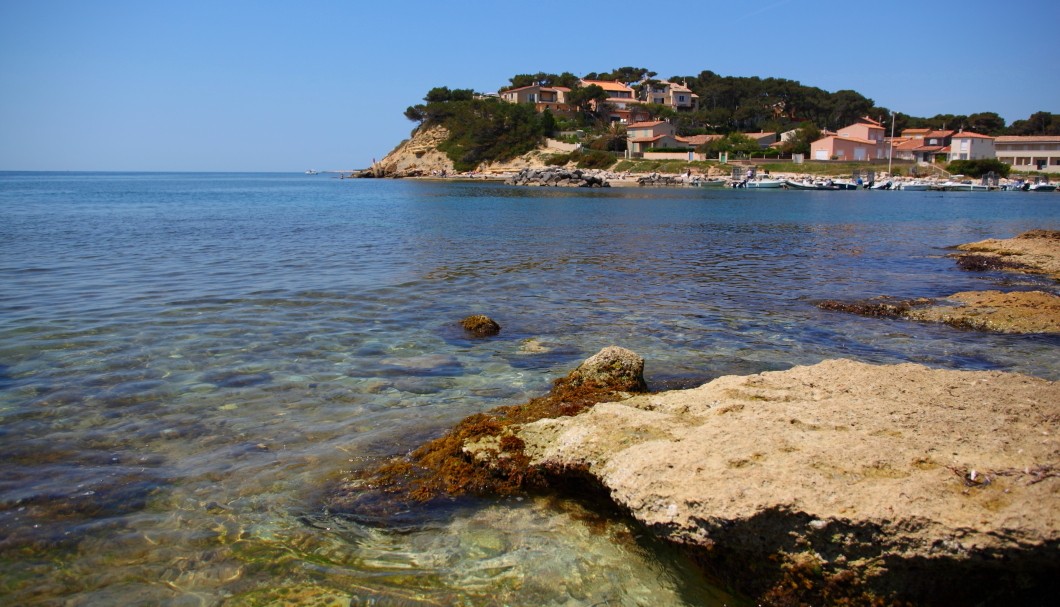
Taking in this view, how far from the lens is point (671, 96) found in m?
144

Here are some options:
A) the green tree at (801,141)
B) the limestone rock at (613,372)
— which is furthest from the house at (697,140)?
the limestone rock at (613,372)

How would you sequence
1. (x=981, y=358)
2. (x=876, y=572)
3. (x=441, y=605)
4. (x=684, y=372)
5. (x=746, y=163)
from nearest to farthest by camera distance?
(x=876, y=572)
(x=441, y=605)
(x=684, y=372)
(x=981, y=358)
(x=746, y=163)

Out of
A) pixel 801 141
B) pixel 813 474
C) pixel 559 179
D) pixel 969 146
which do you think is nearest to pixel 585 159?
pixel 559 179

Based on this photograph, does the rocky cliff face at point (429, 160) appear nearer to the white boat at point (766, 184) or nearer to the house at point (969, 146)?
the white boat at point (766, 184)

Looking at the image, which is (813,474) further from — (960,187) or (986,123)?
(986,123)

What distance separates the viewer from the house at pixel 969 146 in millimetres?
102375

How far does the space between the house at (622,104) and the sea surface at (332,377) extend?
387ft

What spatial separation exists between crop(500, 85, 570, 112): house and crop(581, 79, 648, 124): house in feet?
26.1

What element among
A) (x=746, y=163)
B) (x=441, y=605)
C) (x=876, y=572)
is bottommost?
(x=441, y=605)

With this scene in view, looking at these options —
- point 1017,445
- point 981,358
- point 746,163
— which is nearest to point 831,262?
point 981,358

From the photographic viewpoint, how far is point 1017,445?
4.74 meters

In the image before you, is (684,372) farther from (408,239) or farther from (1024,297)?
(408,239)

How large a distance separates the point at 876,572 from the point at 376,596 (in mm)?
3185

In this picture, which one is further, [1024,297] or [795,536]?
[1024,297]
